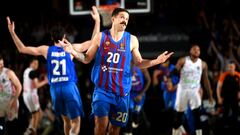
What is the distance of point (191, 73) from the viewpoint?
9516 mm

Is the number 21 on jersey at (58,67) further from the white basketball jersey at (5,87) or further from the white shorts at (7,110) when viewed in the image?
the white shorts at (7,110)

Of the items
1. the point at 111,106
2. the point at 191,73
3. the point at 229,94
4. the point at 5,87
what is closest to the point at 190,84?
the point at 191,73

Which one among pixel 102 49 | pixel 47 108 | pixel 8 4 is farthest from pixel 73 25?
pixel 102 49

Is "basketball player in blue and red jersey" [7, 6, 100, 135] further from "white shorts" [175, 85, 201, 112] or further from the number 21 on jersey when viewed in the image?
"white shorts" [175, 85, 201, 112]

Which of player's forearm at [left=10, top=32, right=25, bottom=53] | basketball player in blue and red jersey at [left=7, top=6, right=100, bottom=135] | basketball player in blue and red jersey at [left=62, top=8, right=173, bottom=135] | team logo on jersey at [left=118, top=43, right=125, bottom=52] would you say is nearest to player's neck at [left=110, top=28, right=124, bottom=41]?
basketball player in blue and red jersey at [left=62, top=8, right=173, bottom=135]

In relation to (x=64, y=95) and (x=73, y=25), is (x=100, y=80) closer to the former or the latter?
(x=64, y=95)

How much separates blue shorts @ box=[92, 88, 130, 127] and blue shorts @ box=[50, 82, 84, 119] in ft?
4.49

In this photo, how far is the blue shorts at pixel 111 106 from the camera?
6.42m

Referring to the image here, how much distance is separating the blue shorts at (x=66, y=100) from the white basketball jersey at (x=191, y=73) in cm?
254

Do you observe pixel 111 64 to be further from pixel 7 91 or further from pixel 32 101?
pixel 32 101

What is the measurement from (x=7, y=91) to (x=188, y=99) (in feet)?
11.2

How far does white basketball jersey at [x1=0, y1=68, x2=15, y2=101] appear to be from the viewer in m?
8.34

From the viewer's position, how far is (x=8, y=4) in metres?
16.3

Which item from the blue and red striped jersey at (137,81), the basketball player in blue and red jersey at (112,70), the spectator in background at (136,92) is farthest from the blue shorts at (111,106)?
the blue and red striped jersey at (137,81)
